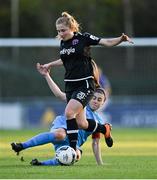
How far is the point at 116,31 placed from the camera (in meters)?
59.8

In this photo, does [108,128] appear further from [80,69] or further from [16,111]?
[16,111]

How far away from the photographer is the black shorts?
13398mm

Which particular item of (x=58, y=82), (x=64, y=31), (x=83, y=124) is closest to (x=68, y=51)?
(x=64, y=31)

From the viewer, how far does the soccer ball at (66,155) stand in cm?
1321

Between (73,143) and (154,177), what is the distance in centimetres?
227

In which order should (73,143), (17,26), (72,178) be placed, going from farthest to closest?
(17,26), (73,143), (72,178)

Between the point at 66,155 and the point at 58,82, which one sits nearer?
the point at 66,155

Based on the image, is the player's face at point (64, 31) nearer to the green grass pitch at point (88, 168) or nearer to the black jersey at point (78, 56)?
the black jersey at point (78, 56)

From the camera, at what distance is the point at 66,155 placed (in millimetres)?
13219

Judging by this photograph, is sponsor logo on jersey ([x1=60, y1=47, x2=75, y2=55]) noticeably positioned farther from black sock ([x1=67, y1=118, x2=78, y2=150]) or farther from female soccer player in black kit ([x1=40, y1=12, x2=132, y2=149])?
black sock ([x1=67, y1=118, x2=78, y2=150])

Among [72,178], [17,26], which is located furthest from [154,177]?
[17,26]

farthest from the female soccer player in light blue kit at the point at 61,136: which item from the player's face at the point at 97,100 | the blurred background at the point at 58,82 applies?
the blurred background at the point at 58,82

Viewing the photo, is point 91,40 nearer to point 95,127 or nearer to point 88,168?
point 95,127

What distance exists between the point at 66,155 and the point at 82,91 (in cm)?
97
